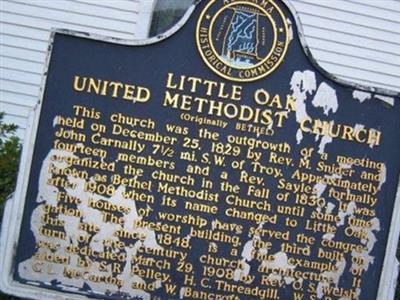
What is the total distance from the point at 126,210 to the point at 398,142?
188 cm


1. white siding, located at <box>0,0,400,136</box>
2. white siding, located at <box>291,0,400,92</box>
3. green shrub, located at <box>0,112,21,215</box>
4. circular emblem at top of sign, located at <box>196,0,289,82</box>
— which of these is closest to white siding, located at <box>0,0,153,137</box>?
white siding, located at <box>0,0,400,136</box>

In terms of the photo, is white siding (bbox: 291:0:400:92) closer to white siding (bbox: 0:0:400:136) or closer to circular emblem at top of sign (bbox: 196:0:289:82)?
white siding (bbox: 0:0:400:136)

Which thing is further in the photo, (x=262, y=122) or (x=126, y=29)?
(x=126, y=29)

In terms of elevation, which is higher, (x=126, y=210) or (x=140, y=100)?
(x=140, y=100)

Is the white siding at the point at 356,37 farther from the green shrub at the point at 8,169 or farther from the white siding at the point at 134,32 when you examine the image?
the green shrub at the point at 8,169

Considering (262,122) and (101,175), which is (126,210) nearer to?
(101,175)

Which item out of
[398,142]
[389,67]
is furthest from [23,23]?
[398,142]

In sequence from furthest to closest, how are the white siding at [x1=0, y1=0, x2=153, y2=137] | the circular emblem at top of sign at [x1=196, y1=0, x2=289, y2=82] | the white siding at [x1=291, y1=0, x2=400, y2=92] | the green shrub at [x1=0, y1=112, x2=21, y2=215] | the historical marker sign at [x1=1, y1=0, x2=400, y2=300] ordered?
the white siding at [x1=291, y1=0, x2=400, y2=92] → the white siding at [x1=0, y1=0, x2=153, y2=137] → the green shrub at [x1=0, y1=112, x2=21, y2=215] → the circular emblem at top of sign at [x1=196, y1=0, x2=289, y2=82] → the historical marker sign at [x1=1, y1=0, x2=400, y2=300]

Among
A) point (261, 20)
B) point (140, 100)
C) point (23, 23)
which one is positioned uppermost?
point (23, 23)

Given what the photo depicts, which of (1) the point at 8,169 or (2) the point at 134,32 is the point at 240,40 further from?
(2) the point at 134,32

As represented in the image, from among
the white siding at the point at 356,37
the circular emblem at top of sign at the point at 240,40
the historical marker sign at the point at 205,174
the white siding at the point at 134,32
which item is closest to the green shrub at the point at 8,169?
the historical marker sign at the point at 205,174

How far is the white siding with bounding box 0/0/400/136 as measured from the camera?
9930 mm

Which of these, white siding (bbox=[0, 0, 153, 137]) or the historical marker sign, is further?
white siding (bbox=[0, 0, 153, 137])

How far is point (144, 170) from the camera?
5.43 m
